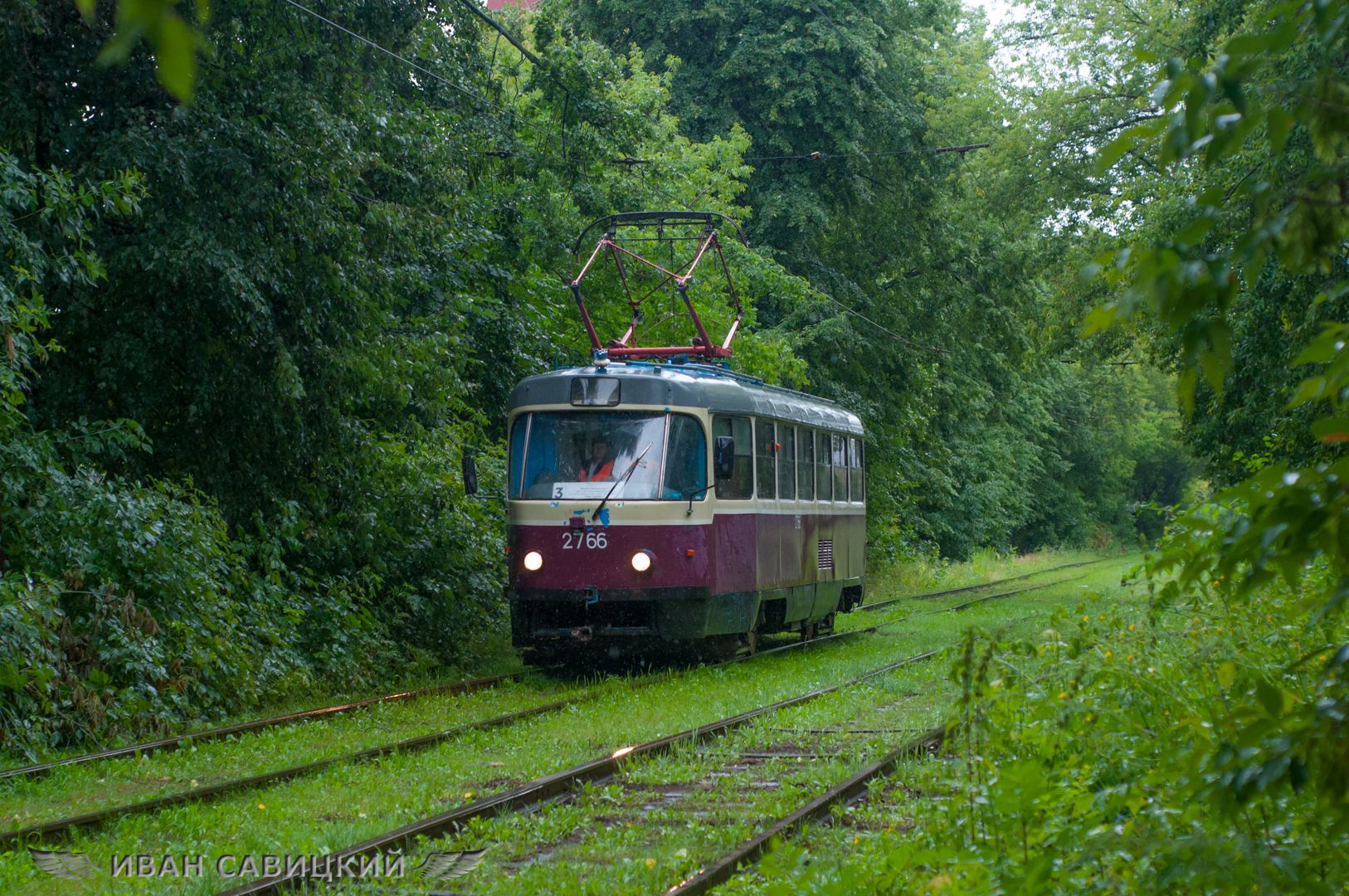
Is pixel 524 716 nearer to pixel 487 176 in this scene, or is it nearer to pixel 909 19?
pixel 487 176

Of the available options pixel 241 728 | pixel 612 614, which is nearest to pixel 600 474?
pixel 612 614

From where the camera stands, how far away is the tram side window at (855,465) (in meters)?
19.1

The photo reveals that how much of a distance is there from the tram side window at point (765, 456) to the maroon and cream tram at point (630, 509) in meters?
0.25

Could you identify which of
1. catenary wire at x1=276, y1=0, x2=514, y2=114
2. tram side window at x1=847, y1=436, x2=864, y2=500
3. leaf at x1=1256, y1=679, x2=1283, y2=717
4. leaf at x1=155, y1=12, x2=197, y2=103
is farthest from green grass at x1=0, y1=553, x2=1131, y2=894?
catenary wire at x1=276, y1=0, x2=514, y2=114

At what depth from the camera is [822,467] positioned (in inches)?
690

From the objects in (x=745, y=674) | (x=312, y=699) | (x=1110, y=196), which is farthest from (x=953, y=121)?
(x=312, y=699)

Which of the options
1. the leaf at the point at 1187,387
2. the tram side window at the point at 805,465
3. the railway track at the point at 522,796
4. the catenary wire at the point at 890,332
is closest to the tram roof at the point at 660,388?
the tram side window at the point at 805,465

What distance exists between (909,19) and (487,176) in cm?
1676

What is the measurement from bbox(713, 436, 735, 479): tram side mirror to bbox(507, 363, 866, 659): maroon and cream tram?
0.05 feet

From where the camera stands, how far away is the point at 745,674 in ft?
46.2

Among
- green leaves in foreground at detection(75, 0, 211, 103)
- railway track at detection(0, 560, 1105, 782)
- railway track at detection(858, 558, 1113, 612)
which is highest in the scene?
green leaves in foreground at detection(75, 0, 211, 103)

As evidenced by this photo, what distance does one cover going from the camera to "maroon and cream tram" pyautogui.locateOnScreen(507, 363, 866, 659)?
526 inches

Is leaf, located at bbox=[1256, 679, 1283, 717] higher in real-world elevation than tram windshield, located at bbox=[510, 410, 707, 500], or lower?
lower

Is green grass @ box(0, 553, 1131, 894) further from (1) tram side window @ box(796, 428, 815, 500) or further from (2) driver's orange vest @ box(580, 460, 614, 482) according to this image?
(1) tram side window @ box(796, 428, 815, 500)
